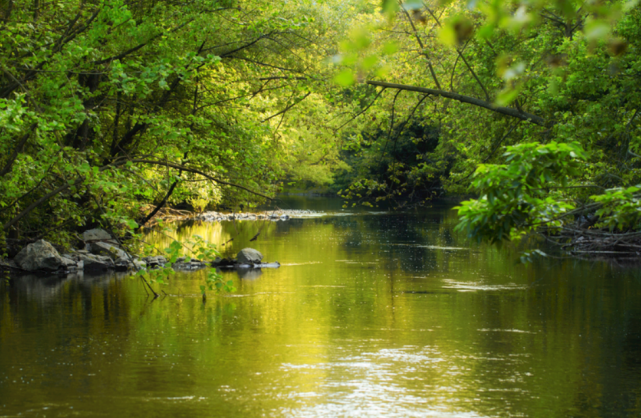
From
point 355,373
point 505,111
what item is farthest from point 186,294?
point 505,111

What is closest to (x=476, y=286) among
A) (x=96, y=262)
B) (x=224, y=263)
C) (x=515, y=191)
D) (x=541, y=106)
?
(x=541, y=106)

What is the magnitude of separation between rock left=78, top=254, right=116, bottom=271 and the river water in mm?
1411

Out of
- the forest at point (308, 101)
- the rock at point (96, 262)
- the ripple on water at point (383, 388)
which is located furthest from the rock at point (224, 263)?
the ripple on water at point (383, 388)

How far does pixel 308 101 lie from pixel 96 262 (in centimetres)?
861

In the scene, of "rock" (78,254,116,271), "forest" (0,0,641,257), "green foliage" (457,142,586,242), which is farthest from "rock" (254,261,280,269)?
"green foliage" (457,142,586,242)

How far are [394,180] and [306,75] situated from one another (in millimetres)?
3456

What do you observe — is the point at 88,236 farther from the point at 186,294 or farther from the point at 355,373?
the point at 355,373

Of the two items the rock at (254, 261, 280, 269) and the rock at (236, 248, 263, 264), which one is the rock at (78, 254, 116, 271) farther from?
the rock at (254, 261, 280, 269)

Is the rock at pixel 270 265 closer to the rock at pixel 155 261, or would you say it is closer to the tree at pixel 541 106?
the rock at pixel 155 261

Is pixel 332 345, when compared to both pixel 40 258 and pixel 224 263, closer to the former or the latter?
pixel 224 263

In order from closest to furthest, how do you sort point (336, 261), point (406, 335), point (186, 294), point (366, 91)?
point (406, 335), point (366, 91), point (186, 294), point (336, 261)

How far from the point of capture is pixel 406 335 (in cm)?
1236

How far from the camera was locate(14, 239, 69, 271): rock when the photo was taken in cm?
1930

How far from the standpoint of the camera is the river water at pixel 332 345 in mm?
8953
